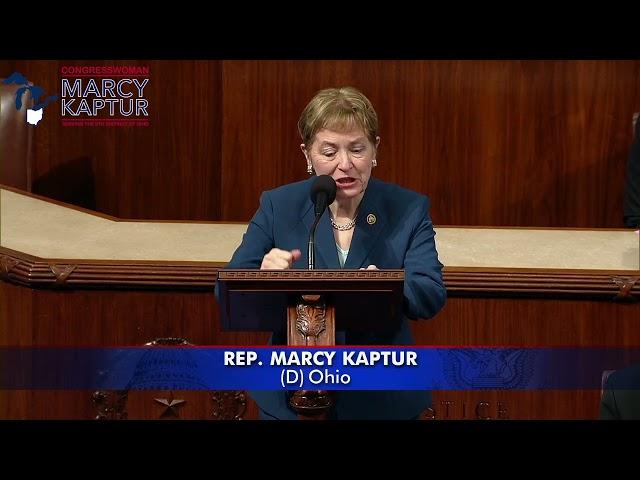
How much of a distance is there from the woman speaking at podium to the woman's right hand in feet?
0.35

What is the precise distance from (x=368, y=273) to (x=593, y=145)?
116 inches

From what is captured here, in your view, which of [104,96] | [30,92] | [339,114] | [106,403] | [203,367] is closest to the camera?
[339,114]

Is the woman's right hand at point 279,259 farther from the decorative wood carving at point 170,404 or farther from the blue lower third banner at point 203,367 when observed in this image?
the decorative wood carving at point 170,404

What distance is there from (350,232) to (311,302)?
0.36 metres

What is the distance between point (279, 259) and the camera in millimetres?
2518

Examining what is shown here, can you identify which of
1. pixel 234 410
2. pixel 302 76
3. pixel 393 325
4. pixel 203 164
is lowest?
pixel 234 410

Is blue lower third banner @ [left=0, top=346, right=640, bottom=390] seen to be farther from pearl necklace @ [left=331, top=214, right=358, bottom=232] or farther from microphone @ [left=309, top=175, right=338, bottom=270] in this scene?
microphone @ [left=309, top=175, right=338, bottom=270]

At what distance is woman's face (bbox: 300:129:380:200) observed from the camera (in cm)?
268

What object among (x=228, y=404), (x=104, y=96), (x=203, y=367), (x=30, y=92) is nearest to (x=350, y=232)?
(x=203, y=367)

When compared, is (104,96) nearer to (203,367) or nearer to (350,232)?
(203,367)

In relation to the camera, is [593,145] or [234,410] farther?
[593,145]

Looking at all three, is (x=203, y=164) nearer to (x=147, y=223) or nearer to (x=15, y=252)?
(x=147, y=223)

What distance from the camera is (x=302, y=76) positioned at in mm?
5066

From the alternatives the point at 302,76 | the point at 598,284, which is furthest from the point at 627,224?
the point at 302,76
